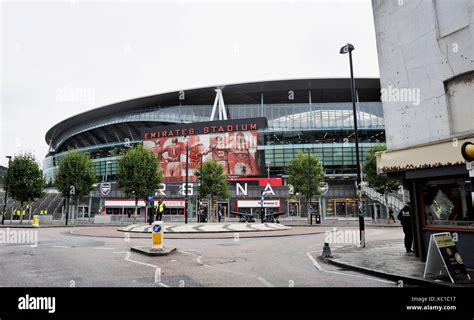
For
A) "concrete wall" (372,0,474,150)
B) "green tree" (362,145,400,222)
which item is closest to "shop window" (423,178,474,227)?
"concrete wall" (372,0,474,150)

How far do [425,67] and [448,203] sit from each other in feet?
14.2

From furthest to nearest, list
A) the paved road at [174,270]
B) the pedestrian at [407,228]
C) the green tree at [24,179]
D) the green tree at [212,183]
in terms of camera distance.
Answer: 1. the green tree at [212,183]
2. the green tree at [24,179]
3. the pedestrian at [407,228]
4. the paved road at [174,270]

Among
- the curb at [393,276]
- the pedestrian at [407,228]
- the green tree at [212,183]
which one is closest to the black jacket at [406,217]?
the pedestrian at [407,228]

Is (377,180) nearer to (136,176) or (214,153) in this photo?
(136,176)

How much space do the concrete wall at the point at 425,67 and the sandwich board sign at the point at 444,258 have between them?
11.2ft

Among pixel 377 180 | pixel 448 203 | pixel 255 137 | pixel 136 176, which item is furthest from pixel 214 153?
pixel 448 203

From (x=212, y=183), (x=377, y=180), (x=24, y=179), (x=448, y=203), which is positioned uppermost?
(x=24, y=179)

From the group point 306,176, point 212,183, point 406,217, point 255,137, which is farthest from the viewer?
point 255,137

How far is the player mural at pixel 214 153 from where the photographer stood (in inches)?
2367

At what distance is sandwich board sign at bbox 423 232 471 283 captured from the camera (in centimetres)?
738

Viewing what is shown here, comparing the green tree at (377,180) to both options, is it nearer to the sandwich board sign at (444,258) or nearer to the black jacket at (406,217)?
the black jacket at (406,217)

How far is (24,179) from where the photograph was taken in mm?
38844

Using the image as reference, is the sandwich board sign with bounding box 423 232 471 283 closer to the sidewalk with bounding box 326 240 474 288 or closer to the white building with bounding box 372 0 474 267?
the sidewalk with bounding box 326 240 474 288
